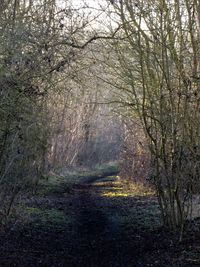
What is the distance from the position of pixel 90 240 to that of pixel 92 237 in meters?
0.35

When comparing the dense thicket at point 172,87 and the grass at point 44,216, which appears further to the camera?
the grass at point 44,216

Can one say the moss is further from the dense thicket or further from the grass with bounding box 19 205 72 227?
the dense thicket

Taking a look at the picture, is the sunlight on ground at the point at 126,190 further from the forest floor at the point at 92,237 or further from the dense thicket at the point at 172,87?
the dense thicket at the point at 172,87

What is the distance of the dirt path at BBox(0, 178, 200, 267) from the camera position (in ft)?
28.1

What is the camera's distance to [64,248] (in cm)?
977

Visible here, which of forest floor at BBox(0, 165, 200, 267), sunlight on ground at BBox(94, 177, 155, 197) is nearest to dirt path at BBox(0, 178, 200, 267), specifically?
forest floor at BBox(0, 165, 200, 267)

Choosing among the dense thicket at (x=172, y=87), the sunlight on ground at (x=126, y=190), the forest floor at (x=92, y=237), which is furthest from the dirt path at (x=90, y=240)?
the sunlight on ground at (x=126, y=190)

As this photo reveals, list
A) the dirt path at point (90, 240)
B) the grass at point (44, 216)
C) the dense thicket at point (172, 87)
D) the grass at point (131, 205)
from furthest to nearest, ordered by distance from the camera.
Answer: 1. the grass at point (131, 205)
2. the grass at point (44, 216)
3. the dense thicket at point (172, 87)
4. the dirt path at point (90, 240)

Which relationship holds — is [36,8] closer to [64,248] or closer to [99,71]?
[99,71]

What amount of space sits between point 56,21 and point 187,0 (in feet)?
9.59

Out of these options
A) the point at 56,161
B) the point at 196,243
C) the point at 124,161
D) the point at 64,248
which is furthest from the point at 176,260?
the point at 56,161

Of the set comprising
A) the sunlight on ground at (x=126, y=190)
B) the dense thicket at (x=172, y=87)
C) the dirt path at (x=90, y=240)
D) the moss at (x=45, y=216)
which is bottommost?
the dirt path at (x=90, y=240)

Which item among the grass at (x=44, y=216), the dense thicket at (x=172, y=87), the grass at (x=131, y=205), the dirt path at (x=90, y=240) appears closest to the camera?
the dirt path at (x=90, y=240)

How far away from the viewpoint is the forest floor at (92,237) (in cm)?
862
